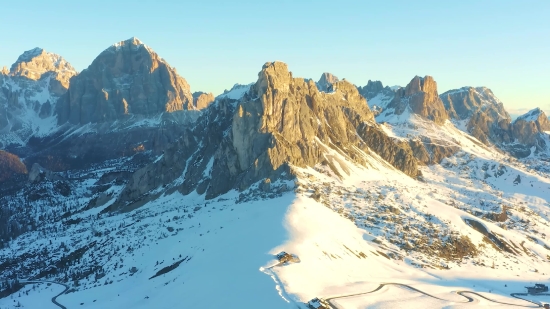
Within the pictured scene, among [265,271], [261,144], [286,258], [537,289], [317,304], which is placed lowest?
[537,289]

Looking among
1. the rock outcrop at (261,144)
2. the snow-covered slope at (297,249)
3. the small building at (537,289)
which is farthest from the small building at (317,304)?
the rock outcrop at (261,144)

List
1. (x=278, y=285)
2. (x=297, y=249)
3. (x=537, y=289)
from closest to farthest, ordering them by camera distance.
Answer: (x=278, y=285)
(x=297, y=249)
(x=537, y=289)

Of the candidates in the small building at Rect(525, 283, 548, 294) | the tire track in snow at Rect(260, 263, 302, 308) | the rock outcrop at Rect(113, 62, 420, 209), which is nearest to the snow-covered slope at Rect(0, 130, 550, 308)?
the tire track in snow at Rect(260, 263, 302, 308)

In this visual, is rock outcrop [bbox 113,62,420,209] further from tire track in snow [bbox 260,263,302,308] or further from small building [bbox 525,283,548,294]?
small building [bbox 525,283,548,294]

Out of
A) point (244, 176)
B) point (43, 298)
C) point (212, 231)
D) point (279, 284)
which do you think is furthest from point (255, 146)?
point (279, 284)

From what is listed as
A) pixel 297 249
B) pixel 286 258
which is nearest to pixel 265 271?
pixel 286 258

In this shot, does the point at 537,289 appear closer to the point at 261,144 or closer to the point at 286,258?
the point at 286,258

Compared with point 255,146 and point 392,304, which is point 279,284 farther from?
point 255,146

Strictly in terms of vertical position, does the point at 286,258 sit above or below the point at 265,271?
below

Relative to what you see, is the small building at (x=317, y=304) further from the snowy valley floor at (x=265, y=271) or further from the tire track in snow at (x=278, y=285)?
the tire track in snow at (x=278, y=285)
